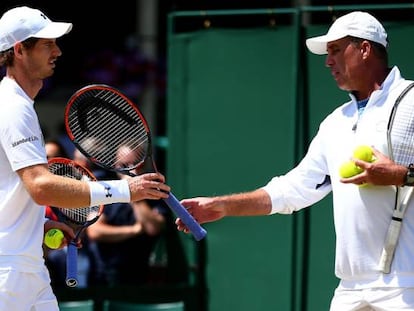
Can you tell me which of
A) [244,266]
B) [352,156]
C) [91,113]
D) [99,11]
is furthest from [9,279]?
[99,11]

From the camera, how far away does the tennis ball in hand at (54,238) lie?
5598mm

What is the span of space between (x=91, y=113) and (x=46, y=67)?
1.10 feet

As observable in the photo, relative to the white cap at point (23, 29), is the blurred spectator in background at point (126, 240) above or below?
below

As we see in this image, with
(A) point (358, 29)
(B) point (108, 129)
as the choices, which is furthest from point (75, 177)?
(A) point (358, 29)

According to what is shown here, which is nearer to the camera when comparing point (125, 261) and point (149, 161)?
point (149, 161)

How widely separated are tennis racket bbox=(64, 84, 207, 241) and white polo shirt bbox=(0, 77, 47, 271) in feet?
1.01

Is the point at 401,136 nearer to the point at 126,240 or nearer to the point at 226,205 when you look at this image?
the point at 226,205

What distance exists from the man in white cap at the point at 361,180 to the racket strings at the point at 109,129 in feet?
1.37

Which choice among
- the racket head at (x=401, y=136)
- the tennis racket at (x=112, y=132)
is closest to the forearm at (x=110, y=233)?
the tennis racket at (x=112, y=132)

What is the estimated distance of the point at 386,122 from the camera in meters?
5.47

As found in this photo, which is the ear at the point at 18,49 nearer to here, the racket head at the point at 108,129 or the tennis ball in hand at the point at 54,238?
the racket head at the point at 108,129

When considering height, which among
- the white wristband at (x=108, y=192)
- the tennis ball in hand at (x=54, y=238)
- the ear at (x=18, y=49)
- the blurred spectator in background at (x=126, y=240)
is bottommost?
the blurred spectator in background at (x=126, y=240)

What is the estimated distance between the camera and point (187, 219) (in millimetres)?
5449

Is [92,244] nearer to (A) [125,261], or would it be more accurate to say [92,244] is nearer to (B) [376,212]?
(A) [125,261]
